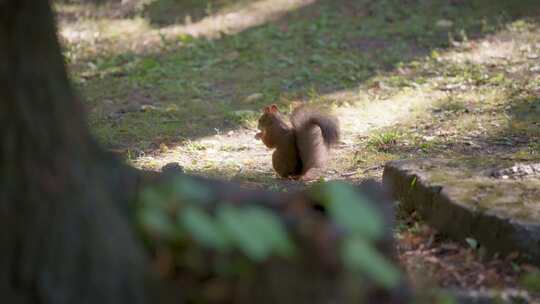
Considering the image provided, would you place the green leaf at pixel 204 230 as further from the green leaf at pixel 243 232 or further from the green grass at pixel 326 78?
the green grass at pixel 326 78

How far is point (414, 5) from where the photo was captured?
11281mm

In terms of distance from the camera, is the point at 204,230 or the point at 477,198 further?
the point at 477,198

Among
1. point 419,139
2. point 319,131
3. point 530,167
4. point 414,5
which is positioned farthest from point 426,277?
point 414,5

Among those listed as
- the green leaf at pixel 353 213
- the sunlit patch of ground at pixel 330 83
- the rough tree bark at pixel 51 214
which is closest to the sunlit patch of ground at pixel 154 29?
the sunlit patch of ground at pixel 330 83

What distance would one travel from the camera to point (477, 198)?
441 cm

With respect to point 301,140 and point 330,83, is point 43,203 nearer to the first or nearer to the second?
point 301,140

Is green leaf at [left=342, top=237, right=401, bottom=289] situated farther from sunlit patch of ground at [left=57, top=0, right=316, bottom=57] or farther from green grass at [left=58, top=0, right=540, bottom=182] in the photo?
sunlit patch of ground at [left=57, top=0, right=316, bottom=57]

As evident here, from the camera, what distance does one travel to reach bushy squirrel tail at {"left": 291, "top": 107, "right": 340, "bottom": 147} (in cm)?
646

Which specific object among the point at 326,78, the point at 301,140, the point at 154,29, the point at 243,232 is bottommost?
the point at 301,140

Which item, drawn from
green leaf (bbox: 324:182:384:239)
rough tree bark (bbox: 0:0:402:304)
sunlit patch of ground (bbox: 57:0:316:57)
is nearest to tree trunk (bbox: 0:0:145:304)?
rough tree bark (bbox: 0:0:402:304)

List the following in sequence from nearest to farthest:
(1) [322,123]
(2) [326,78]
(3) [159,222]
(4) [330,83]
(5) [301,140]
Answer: (3) [159,222] < (1) [322,123] < (5) [301,140] < (4) [330,83] < (2) [326,78]

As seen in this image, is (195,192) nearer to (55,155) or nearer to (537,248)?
(55,155)

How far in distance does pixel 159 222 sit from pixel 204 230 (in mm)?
150

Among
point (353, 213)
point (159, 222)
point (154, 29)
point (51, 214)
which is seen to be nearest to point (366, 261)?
point (353, 213)
